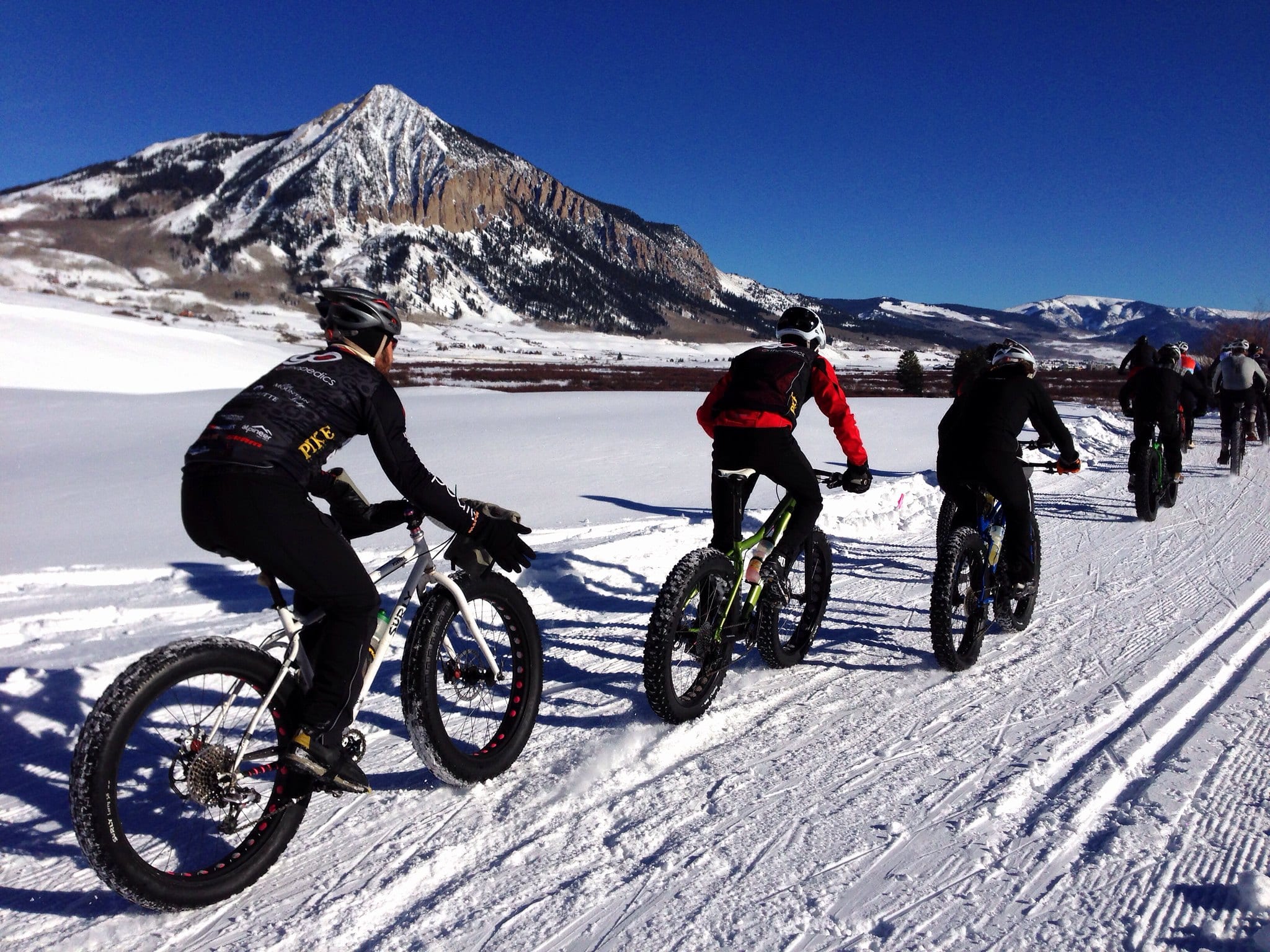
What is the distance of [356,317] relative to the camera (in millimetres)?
2791

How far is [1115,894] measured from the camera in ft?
7.99

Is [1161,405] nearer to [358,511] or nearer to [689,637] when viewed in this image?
[689,637]

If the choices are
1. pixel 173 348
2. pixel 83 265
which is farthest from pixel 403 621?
pixel 83 265

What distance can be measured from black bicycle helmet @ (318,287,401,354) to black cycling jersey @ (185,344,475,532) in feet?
0.25

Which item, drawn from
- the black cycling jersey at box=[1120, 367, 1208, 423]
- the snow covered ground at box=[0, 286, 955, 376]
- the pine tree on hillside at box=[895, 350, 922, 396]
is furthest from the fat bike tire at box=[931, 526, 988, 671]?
the pine tree on hillside at box=[895, 350, 922, 396]

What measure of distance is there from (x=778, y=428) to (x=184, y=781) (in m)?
2.99

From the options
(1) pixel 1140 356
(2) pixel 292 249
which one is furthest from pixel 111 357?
(2) pixel 292 249

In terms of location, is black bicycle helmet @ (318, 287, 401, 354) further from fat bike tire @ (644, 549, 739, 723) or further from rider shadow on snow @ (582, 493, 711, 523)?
rider shadow on snow @ (582, 493, 711, 523)

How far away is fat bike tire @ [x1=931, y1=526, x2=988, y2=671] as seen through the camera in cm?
424

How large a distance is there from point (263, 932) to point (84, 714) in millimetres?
2043

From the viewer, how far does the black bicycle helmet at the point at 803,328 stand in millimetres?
4289

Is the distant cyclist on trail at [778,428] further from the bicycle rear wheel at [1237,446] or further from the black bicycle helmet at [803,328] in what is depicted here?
the bicycle rear wheel at [1237,446]

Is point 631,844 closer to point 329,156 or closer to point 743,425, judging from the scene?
point 743,425

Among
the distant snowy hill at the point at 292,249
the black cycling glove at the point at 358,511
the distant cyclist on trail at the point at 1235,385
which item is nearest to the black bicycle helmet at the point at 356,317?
the black cycling glove at the point at 358,511
